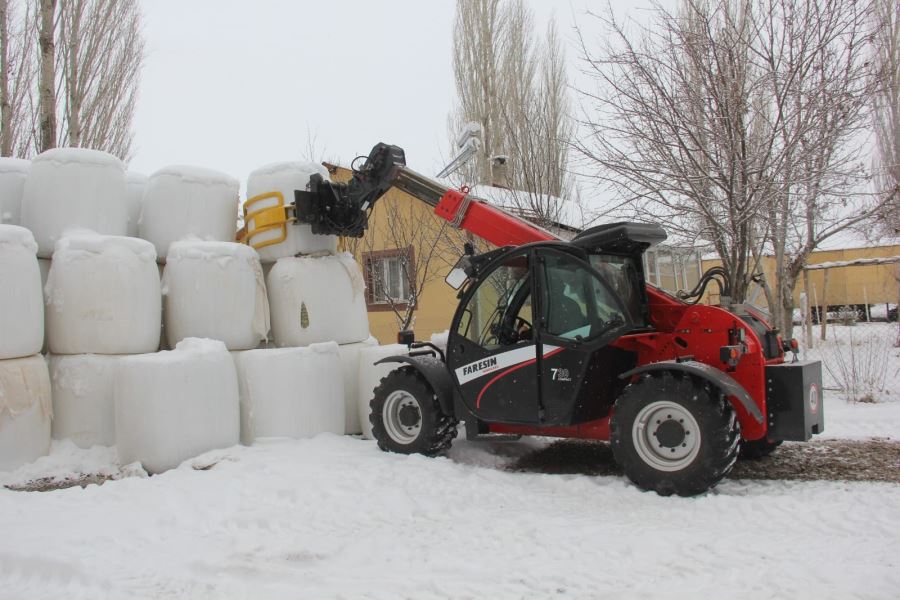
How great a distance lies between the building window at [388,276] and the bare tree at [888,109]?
24.2ft

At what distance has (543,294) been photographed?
6.06 m

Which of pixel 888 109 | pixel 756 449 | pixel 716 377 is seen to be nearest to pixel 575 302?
pixel 716 377

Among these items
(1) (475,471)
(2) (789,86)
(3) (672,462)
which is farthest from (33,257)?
(2) (789,86)

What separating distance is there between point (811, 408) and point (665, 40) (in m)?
4.48

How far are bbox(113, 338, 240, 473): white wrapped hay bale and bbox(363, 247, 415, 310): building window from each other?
6.87 m

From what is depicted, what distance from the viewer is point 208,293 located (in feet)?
23.3

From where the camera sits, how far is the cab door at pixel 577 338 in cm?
577

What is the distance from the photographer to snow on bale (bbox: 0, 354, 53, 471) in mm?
6113

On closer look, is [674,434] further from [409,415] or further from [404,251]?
[404,251]

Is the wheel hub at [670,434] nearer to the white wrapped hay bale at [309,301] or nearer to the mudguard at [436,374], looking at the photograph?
the mudguard at [436,374]

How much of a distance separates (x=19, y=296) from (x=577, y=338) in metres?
4.69

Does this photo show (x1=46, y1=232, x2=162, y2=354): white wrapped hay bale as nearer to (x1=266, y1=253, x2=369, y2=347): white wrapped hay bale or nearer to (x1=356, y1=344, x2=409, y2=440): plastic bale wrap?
(x1=266, y1=253, x2=369, y2=347): white wrapped hay bale

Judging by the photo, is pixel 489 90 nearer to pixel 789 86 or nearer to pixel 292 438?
pixel 789 86

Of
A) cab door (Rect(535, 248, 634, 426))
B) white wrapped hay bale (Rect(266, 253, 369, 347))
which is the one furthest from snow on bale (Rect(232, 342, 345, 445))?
cab door (Rect(535, 248, 634, 426))
